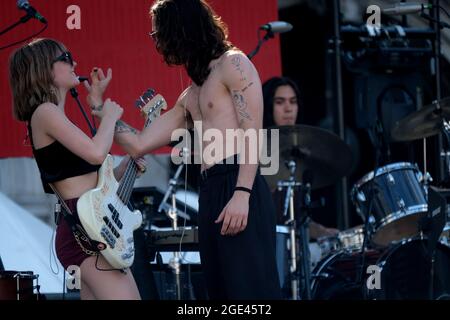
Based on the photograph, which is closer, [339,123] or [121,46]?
[121,46]

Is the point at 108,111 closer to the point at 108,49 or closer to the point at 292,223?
the point at 108,49

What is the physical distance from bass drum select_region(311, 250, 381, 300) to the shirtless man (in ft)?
8.64

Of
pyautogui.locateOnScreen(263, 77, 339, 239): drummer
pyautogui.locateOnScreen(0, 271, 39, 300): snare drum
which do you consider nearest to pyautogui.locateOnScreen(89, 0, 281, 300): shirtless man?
pyautogui.locateOnScreen(0, 271, 39, 300): snare drum

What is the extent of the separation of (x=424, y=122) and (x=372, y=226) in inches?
33.4

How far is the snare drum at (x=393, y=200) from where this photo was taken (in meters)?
7.39

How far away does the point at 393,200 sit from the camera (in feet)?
24.3

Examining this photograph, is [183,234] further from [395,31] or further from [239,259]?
[395,31]

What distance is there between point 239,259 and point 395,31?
4208 mm

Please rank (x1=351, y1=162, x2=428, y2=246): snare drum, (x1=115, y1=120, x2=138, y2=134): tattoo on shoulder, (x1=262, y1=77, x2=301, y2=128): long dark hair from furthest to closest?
(x1=262, y1=77, x2=301, y2=128): long dark hair, (x1=351, y1=162, x2=428, y2=246): snare drum, (x1=115, y1=120, x2=138, y2=134): tattoo on shoulder

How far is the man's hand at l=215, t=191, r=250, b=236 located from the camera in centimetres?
489

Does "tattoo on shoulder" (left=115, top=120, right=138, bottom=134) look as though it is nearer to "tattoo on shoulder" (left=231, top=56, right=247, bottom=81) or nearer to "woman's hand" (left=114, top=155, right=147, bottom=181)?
"woman's hand" (left=114, top=155, right=147, bottom=181)
